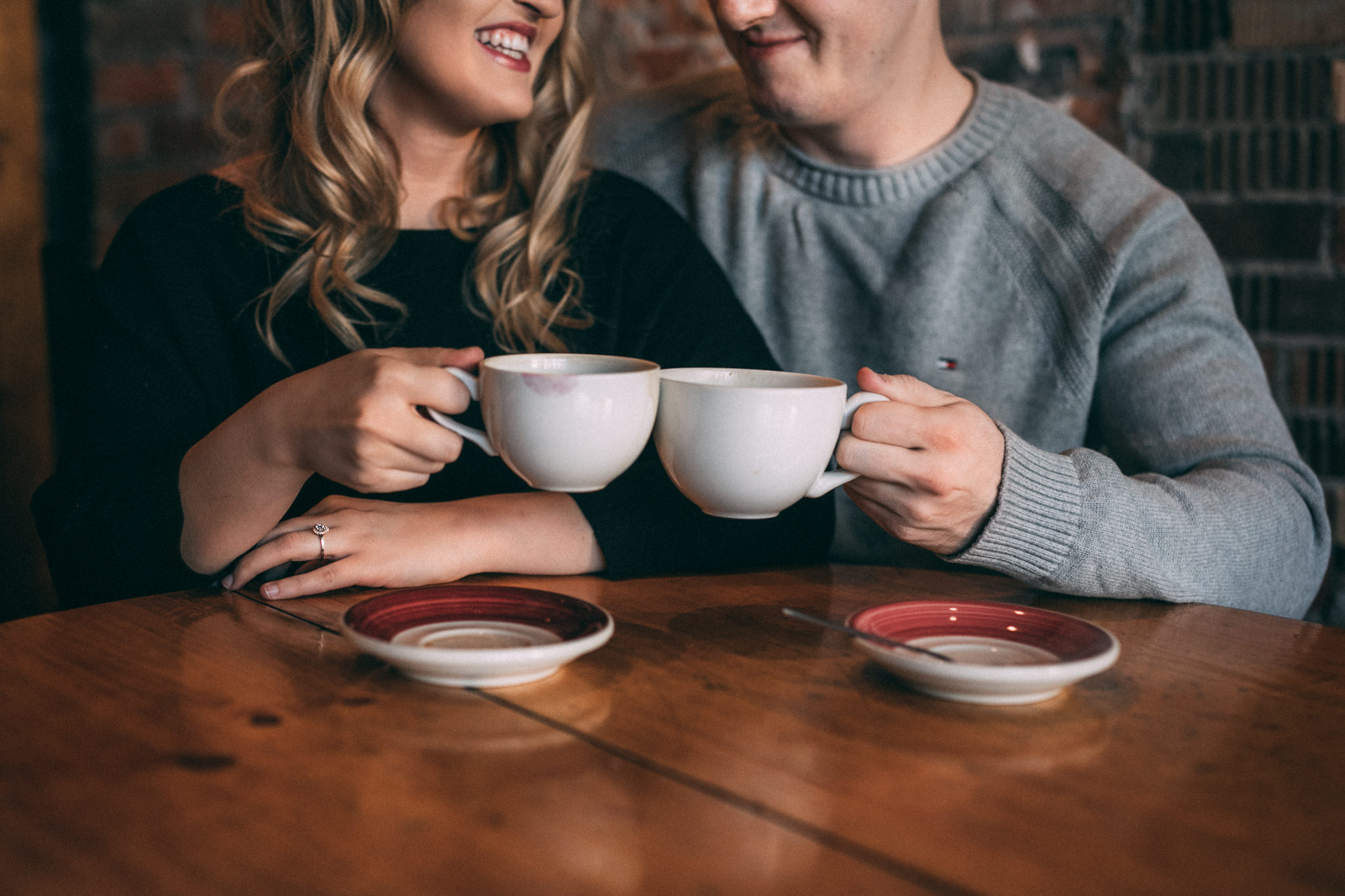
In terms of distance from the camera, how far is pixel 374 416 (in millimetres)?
759

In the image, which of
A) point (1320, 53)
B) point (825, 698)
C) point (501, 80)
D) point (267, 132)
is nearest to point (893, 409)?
point (825, 698)

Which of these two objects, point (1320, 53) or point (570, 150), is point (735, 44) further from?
point (1320, 53)

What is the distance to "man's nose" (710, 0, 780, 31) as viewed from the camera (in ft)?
4.22

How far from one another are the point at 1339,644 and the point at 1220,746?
27 cm

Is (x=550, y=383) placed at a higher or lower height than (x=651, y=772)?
higher

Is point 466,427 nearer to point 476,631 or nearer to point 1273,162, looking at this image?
point 476,631

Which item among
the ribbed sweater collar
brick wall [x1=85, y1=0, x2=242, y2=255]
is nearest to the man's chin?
the ribbed sweater collar

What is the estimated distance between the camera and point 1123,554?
0.93 m

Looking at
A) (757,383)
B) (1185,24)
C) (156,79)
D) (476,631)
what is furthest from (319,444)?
(156,79)

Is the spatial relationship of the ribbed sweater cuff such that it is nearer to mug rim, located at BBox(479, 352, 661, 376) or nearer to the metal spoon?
the metal spoon

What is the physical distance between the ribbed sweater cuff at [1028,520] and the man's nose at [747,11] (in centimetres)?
66

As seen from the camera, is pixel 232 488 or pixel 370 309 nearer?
pixel 232 488

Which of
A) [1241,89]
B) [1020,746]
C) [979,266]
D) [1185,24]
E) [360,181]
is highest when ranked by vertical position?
[1185,24]

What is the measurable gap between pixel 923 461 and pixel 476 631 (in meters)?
0.36
